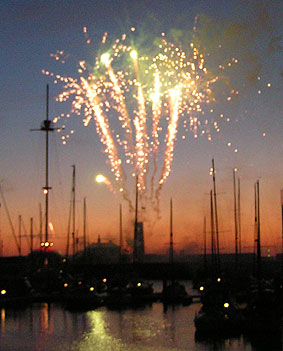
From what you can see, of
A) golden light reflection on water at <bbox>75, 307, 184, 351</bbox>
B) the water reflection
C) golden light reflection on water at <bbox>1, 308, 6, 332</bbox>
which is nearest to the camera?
the water reflection

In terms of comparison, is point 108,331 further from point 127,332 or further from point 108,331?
point 127,332

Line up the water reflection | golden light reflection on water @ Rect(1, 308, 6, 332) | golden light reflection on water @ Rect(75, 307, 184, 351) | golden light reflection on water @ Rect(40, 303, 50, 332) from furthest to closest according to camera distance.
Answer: golden light reflection on water @ Rect(40, 303, 50, 332)
golden light reflection on water @ Rect(1, 308, 6, 332)
golden light reflection on water @ Rect(75, 307, 184, 351)
the water reflection

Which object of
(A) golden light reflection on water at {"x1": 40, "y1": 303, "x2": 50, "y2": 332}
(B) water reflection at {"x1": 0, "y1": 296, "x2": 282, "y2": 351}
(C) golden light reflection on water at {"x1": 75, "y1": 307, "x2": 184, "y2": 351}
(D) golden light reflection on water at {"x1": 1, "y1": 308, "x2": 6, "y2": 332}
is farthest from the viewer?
(A) golden light reflection on water at {"x1": 40, "y1": 303, "x2": 50, "y2": 332}

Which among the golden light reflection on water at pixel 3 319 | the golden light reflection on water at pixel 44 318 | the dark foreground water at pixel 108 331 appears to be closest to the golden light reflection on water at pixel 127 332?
the dark foreground water at pixel 108 331

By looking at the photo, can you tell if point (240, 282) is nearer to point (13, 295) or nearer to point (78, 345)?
point (13, 295)

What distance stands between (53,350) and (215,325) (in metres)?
11.0

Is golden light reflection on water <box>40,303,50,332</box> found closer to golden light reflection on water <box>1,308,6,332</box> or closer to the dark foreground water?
the dark foreground water

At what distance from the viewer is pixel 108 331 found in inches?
1799

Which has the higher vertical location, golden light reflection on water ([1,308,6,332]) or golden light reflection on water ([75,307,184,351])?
golden light reflection on water ([1,308,6,332])

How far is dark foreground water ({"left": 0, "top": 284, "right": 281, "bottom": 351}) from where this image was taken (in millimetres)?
38594

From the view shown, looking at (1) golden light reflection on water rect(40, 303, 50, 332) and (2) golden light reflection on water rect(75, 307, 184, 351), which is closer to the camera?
(2) golden light reflection on water rect(75, 307, 184, 351)

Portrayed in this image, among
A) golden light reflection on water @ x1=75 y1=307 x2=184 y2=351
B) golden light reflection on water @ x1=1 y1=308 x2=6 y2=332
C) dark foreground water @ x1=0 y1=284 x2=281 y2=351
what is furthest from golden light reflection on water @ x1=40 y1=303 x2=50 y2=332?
golden light reflection on water @ x1=75 y1=307 x2=184 y2=351

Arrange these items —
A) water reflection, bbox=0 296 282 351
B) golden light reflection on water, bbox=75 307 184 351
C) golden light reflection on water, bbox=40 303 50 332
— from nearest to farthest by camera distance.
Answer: water reflection, bbox=0 296 282 351, golden light reflection on water, bbox=75 307 184 351, golden light reflection on water, bbox=40 303 50 332

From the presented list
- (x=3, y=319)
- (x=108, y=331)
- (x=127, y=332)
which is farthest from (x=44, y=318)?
(x=127, y=332)
